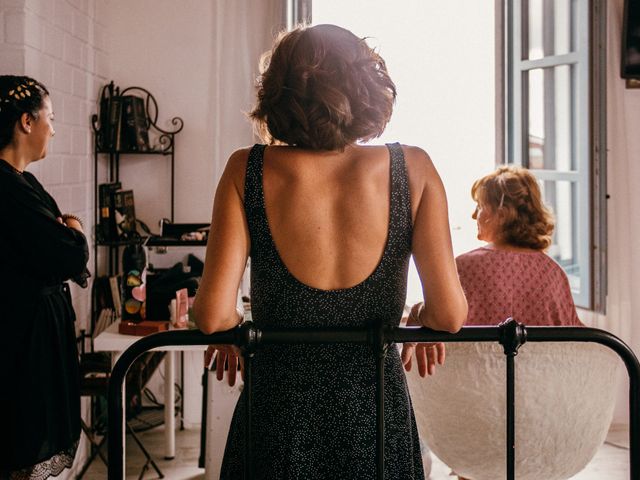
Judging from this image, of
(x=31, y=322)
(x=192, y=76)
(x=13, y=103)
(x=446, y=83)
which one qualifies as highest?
(x=446, y=83)

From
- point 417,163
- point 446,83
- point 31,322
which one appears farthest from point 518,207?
point 446,83

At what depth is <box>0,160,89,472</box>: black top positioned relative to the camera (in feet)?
7.60

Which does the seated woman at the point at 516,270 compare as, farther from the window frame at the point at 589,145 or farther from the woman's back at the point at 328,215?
the woman's back at the point at 328,215

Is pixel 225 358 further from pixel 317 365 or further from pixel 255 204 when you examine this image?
pixel 255 204

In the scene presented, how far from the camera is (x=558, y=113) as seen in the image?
4023mm

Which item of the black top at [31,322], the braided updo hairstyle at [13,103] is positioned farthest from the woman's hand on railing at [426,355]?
the braided updo hairstyle at [13,103]

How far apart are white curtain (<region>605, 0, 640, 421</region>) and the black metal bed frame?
3.14 meters

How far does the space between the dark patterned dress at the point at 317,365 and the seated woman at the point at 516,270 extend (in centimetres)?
135

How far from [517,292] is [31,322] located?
1.55 m

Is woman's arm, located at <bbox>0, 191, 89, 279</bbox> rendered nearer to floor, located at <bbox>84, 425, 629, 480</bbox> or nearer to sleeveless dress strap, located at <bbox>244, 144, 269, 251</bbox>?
sleeveless dress strap, located at <bbox>244, 144, 269, 251</bbox>

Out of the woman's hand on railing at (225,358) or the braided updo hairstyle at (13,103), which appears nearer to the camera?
the woman's hand on railing at (225,358)

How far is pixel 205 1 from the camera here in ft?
14.3

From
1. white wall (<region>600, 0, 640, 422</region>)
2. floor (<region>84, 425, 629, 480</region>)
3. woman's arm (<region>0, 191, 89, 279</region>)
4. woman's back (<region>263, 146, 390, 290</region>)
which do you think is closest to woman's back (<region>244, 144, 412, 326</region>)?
woman's back (<region>263, 146, 390, 290</region>)

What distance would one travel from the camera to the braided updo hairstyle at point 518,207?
2.74 m
